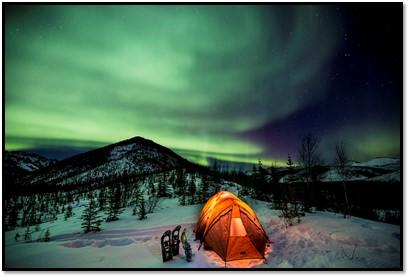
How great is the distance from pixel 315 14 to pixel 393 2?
211 centimetres

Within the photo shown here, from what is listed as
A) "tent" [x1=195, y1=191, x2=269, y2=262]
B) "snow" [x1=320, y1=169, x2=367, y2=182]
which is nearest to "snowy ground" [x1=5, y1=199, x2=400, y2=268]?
"tent" [x1=195, y1=191, x2=269, y2=262]

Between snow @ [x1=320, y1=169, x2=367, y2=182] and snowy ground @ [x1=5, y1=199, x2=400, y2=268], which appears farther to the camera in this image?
snow @ [x1=320, y1=169, x2=367, y2=182]

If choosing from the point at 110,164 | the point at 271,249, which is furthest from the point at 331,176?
the point at 110,164

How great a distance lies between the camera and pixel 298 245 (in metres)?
5.61

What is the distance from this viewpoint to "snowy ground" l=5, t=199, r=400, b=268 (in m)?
5.06

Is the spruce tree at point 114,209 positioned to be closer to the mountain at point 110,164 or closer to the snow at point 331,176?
the snow at point 331,176

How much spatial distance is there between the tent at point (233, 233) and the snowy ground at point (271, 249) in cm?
24

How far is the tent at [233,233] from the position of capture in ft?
17.1

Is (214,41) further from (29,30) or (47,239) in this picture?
(47,239)

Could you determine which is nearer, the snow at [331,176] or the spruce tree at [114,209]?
the spruce tree at [114,209]

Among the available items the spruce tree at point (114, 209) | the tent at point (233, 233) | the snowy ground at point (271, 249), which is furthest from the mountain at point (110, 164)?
the tent at point (233, 233)

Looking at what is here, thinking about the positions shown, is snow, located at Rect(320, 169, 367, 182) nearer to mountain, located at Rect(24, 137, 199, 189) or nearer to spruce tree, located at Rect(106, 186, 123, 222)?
spruce tree, located at Rect(106, 186, 123, 222)

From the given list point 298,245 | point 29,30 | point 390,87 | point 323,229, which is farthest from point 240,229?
point 29,30

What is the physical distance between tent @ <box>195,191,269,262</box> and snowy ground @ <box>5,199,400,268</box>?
24 centimetres
